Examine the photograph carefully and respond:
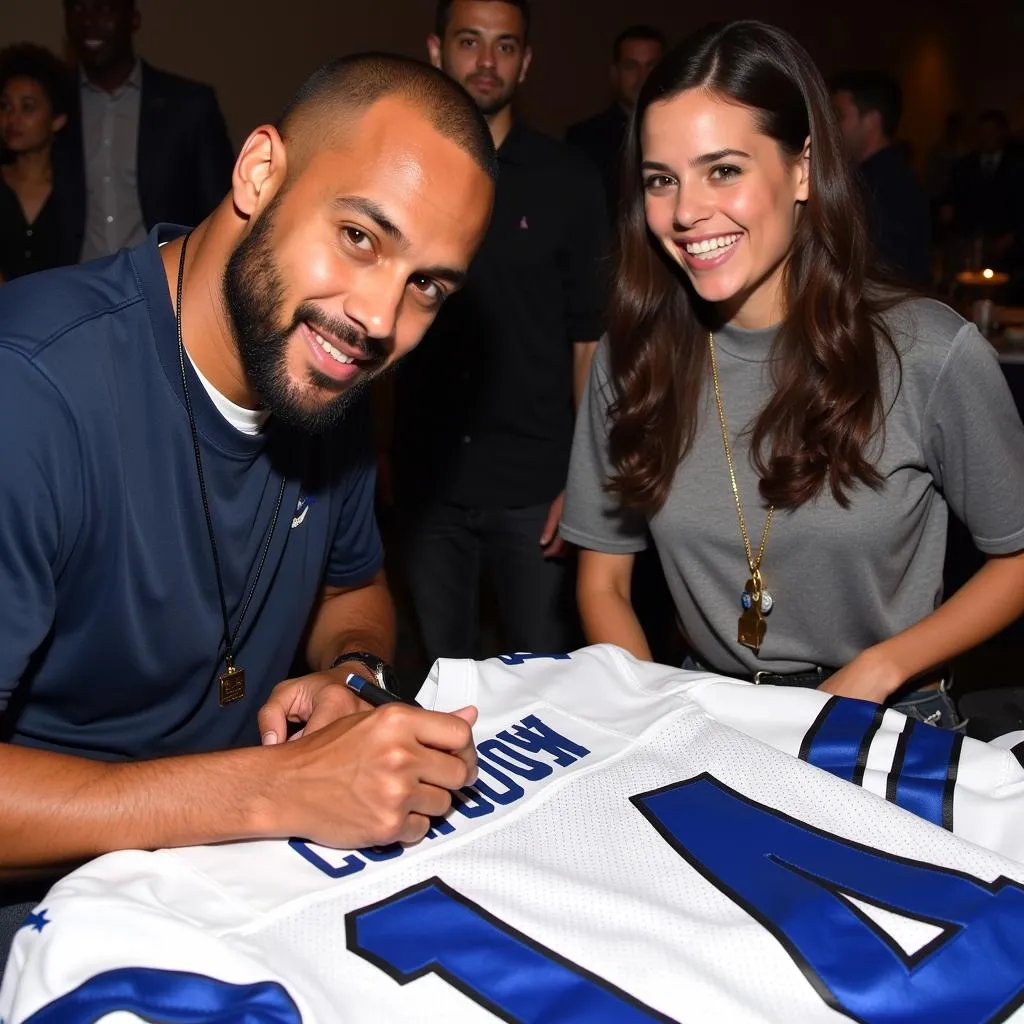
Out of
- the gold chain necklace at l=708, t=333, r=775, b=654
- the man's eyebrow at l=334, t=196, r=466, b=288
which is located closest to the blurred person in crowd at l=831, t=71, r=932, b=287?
the gold chain necklace at l=708, t=333, r=775, b=654

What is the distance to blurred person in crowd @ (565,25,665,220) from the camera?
14.5 feet

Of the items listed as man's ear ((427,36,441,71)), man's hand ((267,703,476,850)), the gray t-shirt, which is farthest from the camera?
man's ear ((427,36,441,71))

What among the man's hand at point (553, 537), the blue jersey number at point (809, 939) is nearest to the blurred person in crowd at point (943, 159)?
the man's hand at point (553, 537)

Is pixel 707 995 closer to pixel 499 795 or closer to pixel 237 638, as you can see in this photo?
pixel 499 795

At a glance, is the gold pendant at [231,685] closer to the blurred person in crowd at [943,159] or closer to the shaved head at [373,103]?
the shaved head at [373,103]

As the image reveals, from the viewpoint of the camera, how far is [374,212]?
1427mm

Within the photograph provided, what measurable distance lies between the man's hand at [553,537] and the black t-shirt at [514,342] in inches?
4.3

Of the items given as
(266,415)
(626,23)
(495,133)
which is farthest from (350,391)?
(626,23)

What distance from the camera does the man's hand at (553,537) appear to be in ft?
9.77

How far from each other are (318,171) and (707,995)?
107 cm

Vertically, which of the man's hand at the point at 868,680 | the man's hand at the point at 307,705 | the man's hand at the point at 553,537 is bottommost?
the man's hand at the point at 553,537

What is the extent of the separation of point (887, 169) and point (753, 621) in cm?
373

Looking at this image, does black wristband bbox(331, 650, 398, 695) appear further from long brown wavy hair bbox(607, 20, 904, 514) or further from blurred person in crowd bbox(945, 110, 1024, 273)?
blurred person in crowd bbox(945, 110, 1024, 273)

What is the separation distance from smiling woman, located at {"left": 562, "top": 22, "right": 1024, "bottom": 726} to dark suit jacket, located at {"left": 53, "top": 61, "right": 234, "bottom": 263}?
8.86 ft
